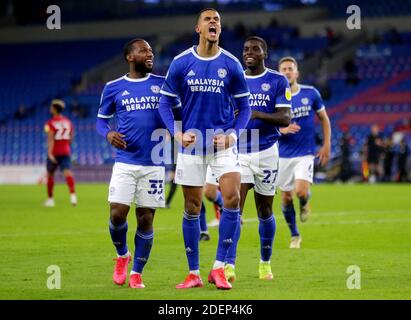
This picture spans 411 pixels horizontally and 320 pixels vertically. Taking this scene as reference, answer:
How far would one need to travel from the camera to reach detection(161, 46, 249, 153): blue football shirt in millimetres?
9477

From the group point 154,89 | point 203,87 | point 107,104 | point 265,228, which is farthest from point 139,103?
point 265,228

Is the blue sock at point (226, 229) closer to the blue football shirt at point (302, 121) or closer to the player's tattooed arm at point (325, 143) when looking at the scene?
the player's tattooed arm at point (325, 143)

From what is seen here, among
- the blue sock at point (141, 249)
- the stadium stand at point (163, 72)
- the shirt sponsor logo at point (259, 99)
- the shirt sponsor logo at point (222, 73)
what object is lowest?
the blue sock at point (141, 249)

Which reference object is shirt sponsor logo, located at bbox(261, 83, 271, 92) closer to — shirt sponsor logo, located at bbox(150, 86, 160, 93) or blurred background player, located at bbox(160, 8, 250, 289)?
blurred background player, located at bbox(160, 8, 250, 289)

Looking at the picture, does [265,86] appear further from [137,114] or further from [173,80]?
[137,114]

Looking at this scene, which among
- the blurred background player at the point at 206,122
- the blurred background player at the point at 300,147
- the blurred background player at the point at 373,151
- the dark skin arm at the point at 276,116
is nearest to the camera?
the blurred background player at the point at 206,122

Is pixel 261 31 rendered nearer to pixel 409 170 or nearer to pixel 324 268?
pixel 409 170

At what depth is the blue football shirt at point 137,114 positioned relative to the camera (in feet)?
32.1

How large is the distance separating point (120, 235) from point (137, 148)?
0.93 meters

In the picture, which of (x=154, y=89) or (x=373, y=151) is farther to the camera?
(x=373, y=151)

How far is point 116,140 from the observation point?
9750 mm

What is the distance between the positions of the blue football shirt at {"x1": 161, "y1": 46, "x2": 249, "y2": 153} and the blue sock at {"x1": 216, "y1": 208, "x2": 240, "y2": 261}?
67cm

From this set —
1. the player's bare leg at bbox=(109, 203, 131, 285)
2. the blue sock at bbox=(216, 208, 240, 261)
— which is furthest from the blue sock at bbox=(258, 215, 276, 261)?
the player's bare leg at bbox=(109, 203, 131, 285)
